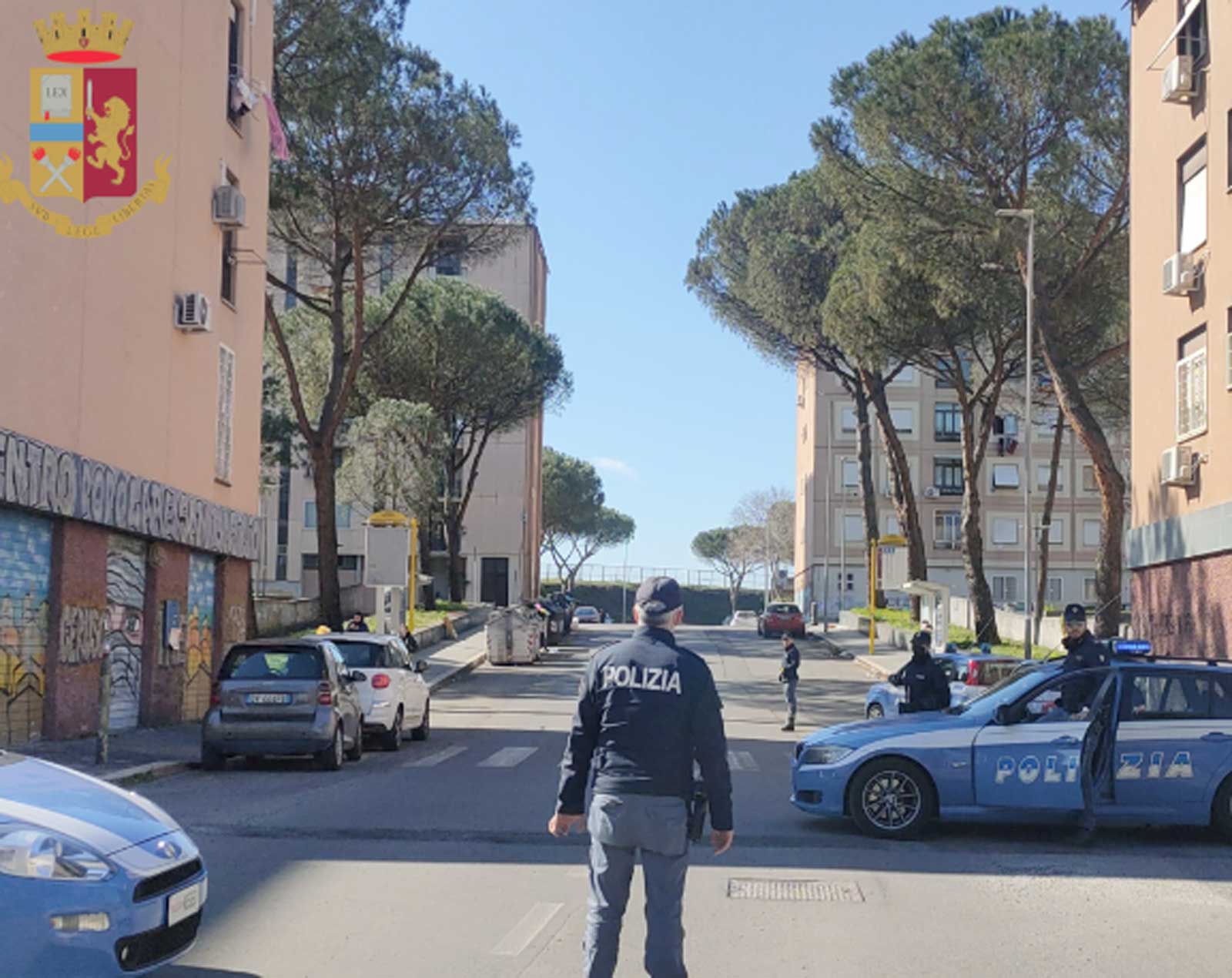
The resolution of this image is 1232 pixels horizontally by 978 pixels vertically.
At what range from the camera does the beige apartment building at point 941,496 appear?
7950 cm

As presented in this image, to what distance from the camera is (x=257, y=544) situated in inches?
1109

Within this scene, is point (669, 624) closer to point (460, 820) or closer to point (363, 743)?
point (460, 820)

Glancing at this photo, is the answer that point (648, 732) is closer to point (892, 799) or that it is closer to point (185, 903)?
point (185, 903)

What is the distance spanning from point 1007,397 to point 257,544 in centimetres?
5071

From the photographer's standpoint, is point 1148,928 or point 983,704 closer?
point 1148,928

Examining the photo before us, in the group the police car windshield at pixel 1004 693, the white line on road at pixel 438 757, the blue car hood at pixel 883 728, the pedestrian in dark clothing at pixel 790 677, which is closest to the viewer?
the blue car hood at pixel 883 728

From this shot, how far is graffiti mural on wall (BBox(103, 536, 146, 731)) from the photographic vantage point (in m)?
20.9

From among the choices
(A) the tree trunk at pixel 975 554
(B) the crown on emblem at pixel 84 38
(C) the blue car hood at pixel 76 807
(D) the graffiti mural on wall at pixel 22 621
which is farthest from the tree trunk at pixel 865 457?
(C) the blue car hood at pixel 76 807

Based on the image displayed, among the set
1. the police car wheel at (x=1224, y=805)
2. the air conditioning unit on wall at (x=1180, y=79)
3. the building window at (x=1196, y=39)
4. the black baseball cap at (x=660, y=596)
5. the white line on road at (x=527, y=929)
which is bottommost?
the white line on road at (x=527, y=929)

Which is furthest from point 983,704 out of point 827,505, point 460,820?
point 827,505

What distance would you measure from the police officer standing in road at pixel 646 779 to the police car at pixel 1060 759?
6063mm

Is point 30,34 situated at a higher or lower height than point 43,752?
higher

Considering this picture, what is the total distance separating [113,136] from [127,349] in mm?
2877

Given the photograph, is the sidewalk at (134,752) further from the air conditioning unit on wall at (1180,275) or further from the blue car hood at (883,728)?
the air conditioning unit on wall at (1180,275)
